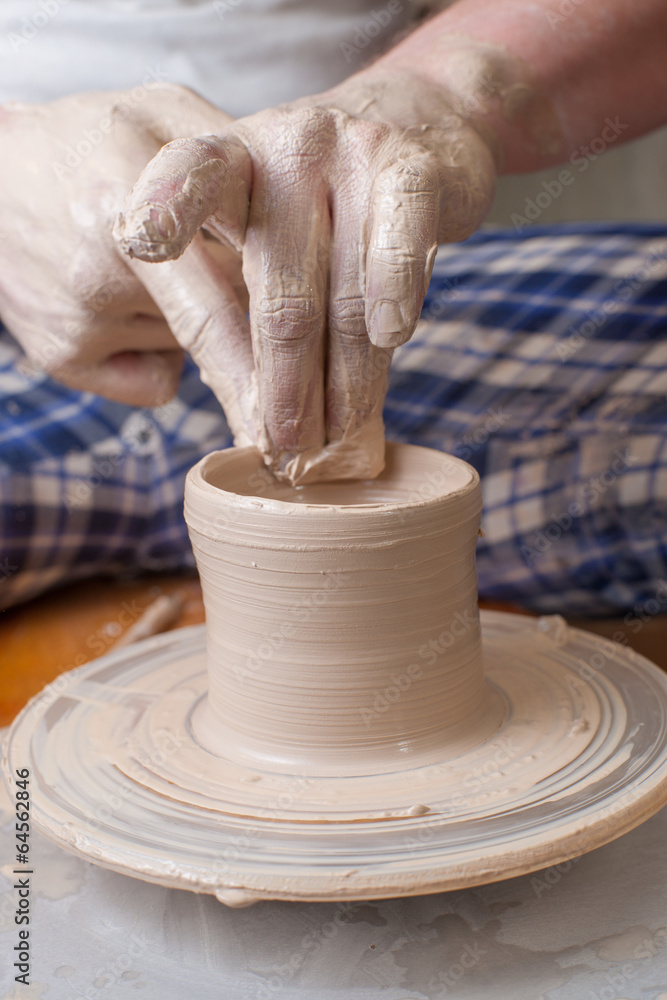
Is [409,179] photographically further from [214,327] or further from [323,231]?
[214,327]

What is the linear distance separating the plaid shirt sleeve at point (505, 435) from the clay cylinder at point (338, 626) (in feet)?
2.48

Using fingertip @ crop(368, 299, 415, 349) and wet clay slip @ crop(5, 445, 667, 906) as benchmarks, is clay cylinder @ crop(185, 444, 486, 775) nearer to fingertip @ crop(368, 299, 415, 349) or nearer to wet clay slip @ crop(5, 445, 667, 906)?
wet clay slip @ crop(5, 445, 667, 906)

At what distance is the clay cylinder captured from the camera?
917 mm

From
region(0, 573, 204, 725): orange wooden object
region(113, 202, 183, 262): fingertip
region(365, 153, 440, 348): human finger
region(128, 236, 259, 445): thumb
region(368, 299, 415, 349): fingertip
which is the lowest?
region(0, 573, 204, 725): orange wooden object

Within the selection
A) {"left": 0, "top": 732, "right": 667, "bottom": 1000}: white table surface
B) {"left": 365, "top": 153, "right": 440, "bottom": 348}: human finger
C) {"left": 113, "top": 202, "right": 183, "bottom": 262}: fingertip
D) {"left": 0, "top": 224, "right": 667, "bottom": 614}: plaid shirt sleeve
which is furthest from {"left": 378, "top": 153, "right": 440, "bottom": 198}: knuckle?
{"left": 0, "top": 224, "right": 667, "bottom": 614}: plaid shirt sleeve

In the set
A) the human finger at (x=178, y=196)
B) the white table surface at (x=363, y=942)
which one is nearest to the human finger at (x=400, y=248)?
the human finger at (x=178, y=196)

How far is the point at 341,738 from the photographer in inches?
38.2

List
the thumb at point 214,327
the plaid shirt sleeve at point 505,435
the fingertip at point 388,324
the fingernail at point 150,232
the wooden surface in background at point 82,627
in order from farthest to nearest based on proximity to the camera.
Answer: the plaid shirt sleeve at point 505,435
the wooden surface in background at point 82,627
the thumb at point 214,327
the fingertip at point 388,324
the fingernail at point 150,232

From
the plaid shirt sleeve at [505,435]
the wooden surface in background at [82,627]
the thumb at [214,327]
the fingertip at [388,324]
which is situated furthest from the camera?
the plaid shirt sleeve at [505,435]

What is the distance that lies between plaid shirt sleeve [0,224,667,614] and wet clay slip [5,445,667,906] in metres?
0.64

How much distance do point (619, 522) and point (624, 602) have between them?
0.15m

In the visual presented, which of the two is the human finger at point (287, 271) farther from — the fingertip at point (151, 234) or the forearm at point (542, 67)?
the forearm at point (542, 67)

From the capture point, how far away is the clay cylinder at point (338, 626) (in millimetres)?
917

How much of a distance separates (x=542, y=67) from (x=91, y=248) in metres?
0.67
